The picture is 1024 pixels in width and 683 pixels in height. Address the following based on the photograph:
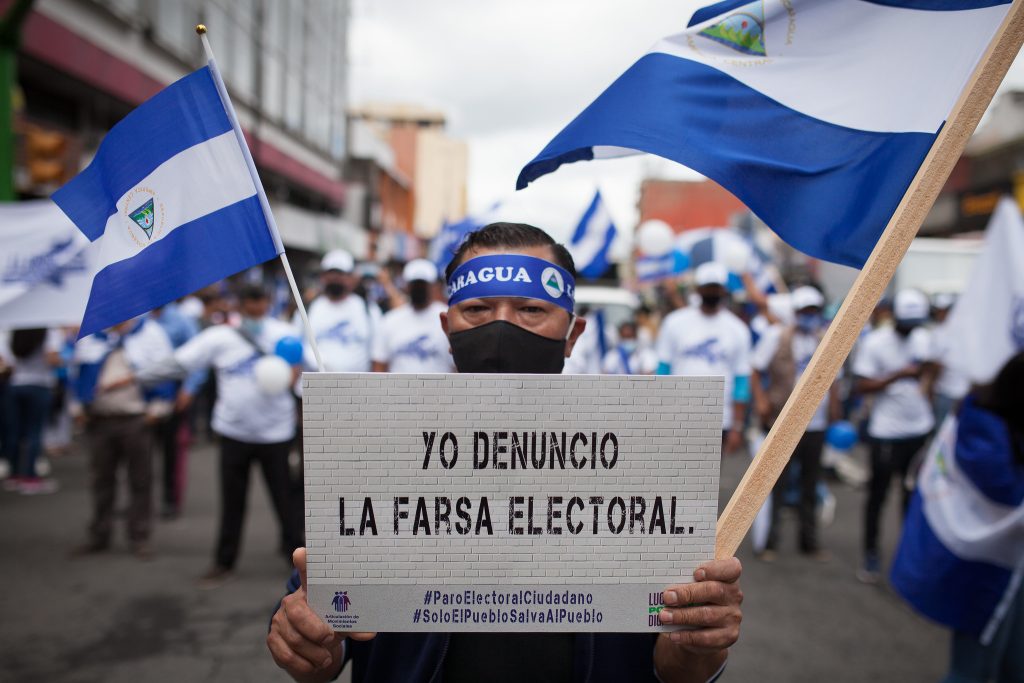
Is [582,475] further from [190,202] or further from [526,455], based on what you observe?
[190,202]

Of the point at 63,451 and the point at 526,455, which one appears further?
the point at 63,451

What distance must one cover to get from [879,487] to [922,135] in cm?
495

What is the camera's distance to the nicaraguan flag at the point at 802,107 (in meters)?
1.93

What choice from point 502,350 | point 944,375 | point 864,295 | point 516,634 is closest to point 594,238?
point 944,375

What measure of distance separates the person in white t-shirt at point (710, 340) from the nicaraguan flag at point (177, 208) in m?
4.85

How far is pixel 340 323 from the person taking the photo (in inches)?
257

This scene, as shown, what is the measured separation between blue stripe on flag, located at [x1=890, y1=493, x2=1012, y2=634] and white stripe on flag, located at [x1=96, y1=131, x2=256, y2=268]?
3.04m

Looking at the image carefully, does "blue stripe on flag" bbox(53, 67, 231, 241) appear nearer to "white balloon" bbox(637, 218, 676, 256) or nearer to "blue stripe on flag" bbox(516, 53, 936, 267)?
"blue stripe on flag" bbox(516, 53, 936, 267)

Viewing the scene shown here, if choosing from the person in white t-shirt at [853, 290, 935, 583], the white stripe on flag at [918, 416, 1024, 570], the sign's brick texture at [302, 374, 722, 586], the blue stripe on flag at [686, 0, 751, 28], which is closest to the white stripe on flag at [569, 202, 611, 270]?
the person in white t-shirt at [853, 290, 935, 583]

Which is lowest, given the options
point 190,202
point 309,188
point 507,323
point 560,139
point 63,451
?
point 63,451

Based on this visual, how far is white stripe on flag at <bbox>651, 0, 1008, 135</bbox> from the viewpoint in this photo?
1918mm

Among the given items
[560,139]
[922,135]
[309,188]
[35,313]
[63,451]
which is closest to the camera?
[922,135]

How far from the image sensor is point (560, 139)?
2.09m

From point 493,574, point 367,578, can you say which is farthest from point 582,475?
point 367,578
